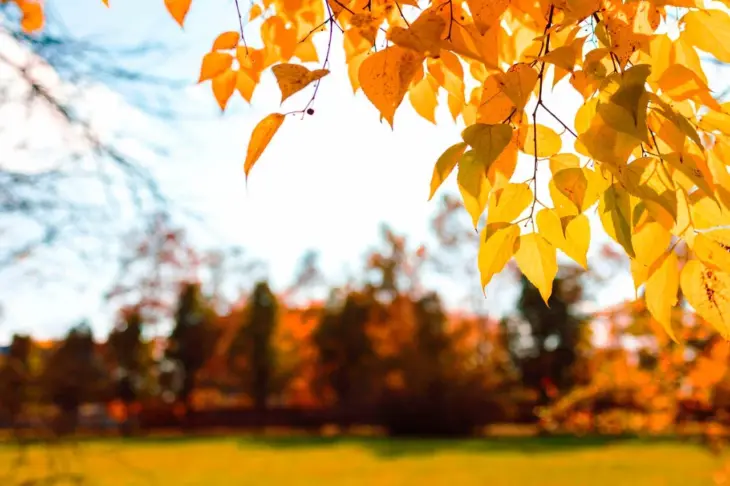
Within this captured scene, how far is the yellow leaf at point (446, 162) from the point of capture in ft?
2.20

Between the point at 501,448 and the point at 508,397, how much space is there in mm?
4488

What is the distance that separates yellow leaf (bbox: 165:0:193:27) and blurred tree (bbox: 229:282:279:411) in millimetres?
22805

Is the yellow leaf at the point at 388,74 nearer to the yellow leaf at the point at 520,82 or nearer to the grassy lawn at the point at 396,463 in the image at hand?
the yellow leaf at the point at 520,82

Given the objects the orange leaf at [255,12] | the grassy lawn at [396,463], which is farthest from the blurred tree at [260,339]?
the orange leaf at [255,12]

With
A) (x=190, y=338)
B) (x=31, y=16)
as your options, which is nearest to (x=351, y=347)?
(x=190, y=338)

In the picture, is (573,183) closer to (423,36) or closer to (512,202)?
(512,202)

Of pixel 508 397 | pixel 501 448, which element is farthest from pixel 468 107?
pixel 508 397

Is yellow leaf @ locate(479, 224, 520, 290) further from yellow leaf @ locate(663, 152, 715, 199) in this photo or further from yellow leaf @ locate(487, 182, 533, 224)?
yellow leaf @ locate(663, 152, 715, 199)

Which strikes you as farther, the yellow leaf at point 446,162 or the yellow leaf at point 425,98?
the yellow leaf at point 425,98

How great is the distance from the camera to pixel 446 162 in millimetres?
677

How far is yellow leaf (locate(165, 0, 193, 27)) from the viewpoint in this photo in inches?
32.7

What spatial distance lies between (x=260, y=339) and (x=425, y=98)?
23.0 m

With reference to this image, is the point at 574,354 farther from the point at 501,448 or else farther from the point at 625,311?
the point at 625,311

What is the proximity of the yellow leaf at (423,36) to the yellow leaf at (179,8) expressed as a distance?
0.35 meters
